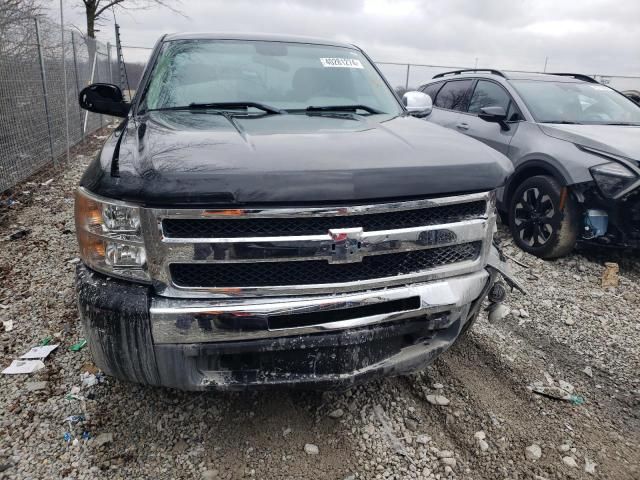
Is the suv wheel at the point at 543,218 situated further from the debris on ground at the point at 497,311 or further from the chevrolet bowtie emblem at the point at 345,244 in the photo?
the chevrolet bowtie emblem at the point at 345,244

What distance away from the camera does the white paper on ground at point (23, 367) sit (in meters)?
2.71

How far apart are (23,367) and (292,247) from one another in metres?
1.96

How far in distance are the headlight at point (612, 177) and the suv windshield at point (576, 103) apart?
3.71ft

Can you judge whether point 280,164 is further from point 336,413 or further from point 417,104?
point 417,104

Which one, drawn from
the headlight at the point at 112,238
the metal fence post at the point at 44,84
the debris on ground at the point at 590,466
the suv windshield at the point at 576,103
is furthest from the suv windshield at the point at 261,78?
the metal fence post at the point at 44,84

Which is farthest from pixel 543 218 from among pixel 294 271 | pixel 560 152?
pixel 294 271

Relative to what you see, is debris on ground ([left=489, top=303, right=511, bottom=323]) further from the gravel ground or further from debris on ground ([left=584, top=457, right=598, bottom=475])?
debris on ground ([left=584, top=457, right=598, bottom=475])

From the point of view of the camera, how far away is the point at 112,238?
184cm

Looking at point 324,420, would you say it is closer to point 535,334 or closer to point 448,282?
point 448,282

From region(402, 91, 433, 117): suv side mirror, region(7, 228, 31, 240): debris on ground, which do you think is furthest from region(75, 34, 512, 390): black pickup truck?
region(7, 228, 31, 240): debris on ground

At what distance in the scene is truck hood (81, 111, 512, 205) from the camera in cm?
175

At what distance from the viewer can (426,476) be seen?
2.11 metres

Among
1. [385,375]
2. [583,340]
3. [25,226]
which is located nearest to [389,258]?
[385,375]

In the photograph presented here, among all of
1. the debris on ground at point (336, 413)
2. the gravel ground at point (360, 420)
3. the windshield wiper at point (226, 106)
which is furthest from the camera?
the windshield wiper at point (226, 106)
